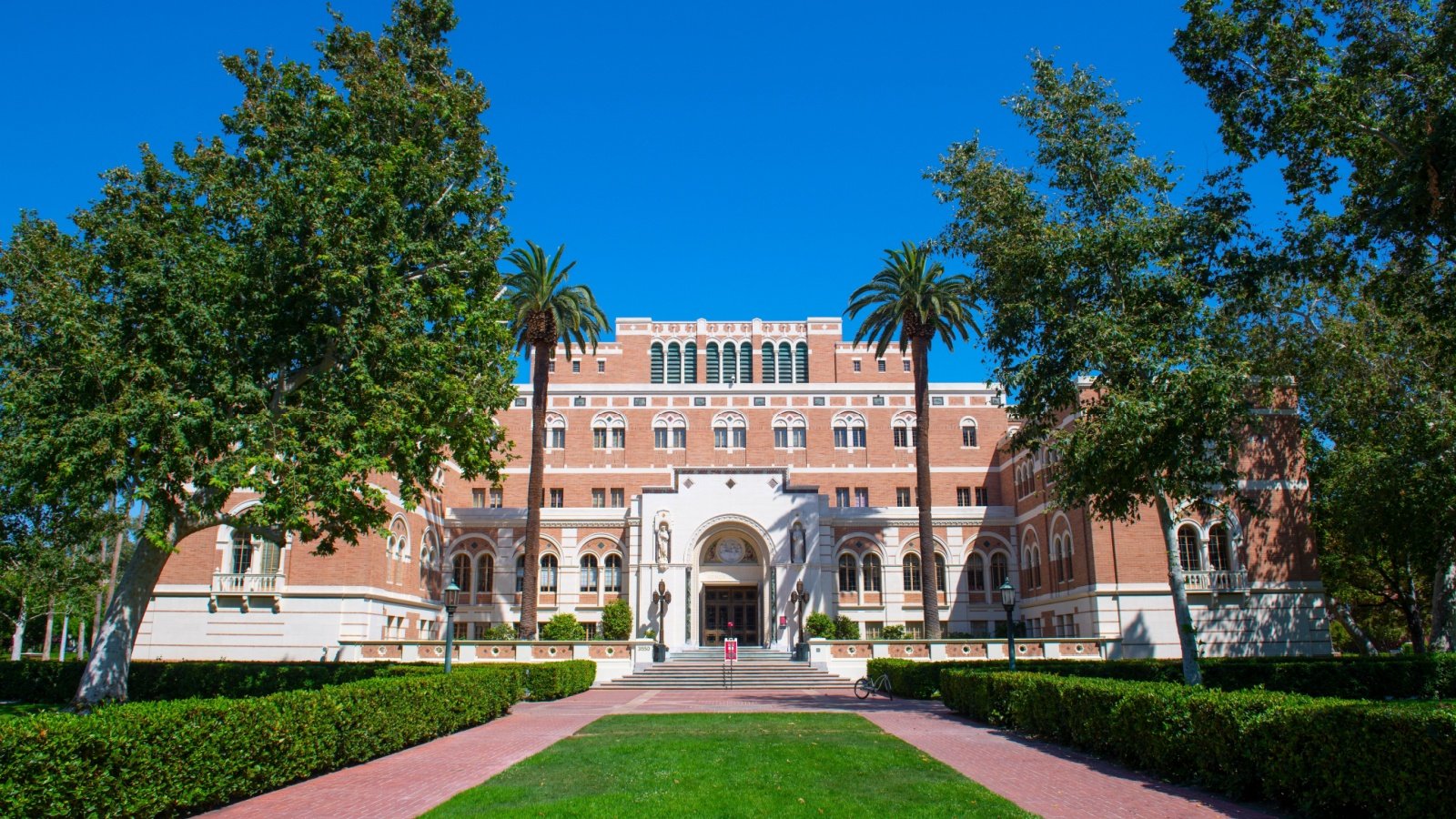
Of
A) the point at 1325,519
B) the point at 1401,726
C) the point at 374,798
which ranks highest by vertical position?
the point at 1325,519

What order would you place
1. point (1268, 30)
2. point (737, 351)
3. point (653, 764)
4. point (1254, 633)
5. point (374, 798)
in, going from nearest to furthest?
point (374, 798), point (653, 764), point (1268, 30), point (1254, 633), point (737, 351)

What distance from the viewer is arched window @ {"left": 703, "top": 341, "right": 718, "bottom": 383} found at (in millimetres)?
57094

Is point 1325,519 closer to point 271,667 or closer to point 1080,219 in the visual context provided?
point 1080,219

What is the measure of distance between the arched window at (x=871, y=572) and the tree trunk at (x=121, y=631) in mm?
33312

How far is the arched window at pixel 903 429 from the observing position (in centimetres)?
5319

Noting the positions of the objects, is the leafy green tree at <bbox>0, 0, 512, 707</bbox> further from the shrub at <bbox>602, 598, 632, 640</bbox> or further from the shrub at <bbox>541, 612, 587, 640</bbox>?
the shrub at <bbox>602, 598, 632, 640</bbox>

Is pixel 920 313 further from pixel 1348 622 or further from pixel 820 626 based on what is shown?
Result: pixel 1348 622

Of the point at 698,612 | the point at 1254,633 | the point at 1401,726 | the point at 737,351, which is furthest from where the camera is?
the point at 737,351

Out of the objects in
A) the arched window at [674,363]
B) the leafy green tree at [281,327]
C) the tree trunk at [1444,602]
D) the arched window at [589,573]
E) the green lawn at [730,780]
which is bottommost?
the green lawn at [730,780]

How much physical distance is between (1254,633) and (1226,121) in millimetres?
23829

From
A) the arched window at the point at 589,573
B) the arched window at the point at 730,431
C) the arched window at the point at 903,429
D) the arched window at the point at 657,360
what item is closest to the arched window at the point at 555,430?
the arched window at the point at 657,360

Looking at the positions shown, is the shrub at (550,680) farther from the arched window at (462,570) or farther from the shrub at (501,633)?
the arched window at (462,570)

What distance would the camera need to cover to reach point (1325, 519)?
39844mm

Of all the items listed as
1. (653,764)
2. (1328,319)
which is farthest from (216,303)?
(1328,319)
